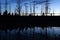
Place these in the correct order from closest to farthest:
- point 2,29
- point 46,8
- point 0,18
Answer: point 0,18 → point 46,8 → point 2,29

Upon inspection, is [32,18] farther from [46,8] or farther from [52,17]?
[46,8]

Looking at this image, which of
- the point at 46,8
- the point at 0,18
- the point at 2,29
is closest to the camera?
the point at 0,18

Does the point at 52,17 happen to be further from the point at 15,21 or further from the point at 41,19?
the point at 15,21

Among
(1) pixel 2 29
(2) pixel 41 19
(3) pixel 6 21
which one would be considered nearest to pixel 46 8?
(2) pixel 41 19

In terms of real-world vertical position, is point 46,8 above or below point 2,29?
above

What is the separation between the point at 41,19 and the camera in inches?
1410

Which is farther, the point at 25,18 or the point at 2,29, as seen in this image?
the point at 2,29

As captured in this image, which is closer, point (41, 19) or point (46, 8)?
point (41, 19)

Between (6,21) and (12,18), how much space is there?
4.19ft

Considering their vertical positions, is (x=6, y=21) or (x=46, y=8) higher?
(x=46, y=8)

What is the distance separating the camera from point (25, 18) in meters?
35.7

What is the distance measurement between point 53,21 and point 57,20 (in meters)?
0.81

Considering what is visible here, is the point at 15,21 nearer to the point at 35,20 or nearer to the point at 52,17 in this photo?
the point at 35,20

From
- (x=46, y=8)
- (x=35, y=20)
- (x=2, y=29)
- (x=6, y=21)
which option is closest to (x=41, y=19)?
(x=35, y=20)
